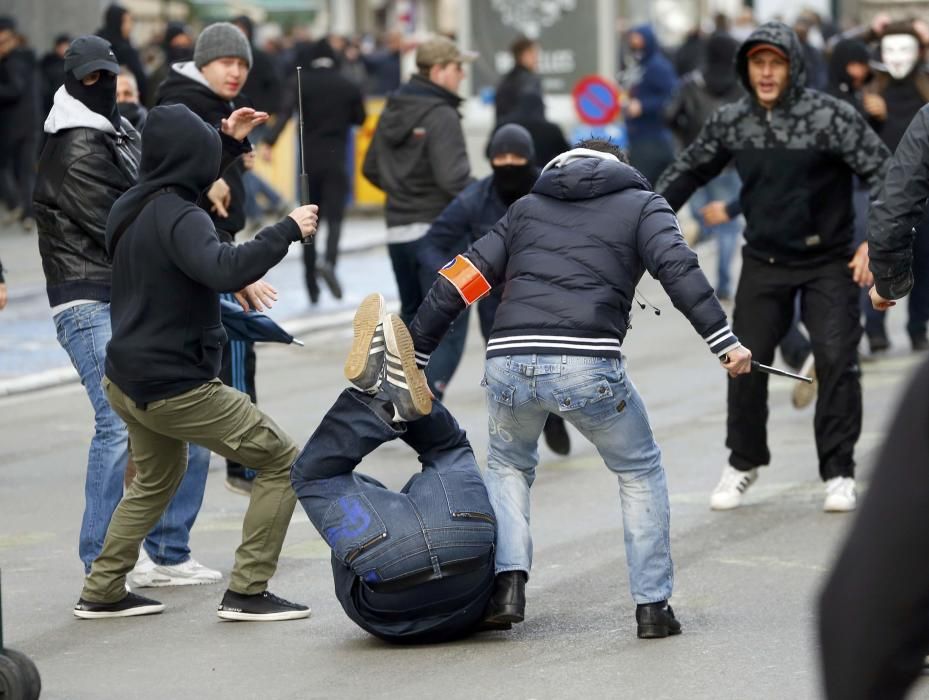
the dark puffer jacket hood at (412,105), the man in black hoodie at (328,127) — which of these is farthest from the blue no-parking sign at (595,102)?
the dark puffer jacket hood at (412,105)

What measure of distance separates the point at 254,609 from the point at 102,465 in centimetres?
81

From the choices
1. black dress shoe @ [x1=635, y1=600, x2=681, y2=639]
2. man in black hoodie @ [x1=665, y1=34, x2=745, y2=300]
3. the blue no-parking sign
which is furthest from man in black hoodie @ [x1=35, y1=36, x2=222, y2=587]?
the blue no-parking sign

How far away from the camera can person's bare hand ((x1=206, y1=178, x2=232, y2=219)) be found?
739cm

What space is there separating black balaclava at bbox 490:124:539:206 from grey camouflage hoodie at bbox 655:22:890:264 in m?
0.73

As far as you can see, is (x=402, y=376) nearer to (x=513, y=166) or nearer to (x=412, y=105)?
(x=513, y=166)

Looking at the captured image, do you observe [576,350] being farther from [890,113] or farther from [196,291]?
[890,113]

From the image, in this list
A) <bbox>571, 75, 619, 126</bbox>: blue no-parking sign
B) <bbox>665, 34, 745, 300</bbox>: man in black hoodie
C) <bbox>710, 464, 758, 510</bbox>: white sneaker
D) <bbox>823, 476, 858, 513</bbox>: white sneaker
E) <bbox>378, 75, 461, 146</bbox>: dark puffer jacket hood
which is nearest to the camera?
<bbox>823, 476, 858, 513</bbox>: white sneaker

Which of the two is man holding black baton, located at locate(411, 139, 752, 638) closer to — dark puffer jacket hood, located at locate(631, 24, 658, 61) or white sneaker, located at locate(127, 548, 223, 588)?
white sneaker, located at locate(127, 548, 223, 588)

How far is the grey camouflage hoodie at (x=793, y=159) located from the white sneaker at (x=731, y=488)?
3.02ft

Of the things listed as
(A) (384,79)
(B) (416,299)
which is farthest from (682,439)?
(A) (384,79)

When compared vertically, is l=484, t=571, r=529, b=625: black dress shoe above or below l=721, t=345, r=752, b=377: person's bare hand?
below

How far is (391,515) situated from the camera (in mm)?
5613

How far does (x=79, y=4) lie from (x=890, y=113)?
15225 millimetres

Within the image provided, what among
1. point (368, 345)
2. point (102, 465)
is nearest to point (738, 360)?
point (368, 345)
